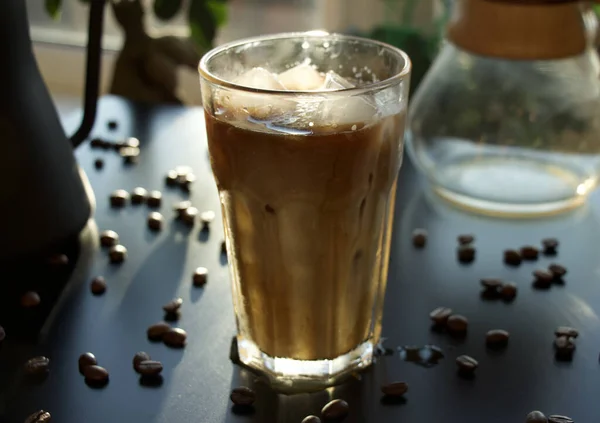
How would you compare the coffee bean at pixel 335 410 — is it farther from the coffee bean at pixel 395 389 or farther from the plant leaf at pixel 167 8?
the plant leaf at pixel 167 8

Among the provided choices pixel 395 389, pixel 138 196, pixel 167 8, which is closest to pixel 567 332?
pixel 395 389

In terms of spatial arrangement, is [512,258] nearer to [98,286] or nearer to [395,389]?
[395,389]

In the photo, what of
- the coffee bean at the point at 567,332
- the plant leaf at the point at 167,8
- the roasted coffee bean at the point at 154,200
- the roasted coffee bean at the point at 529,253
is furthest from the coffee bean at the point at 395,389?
the plant leaf at the point at 167,8

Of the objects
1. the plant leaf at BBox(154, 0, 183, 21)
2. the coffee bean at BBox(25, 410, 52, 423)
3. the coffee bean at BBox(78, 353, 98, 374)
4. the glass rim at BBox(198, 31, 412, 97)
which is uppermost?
the glass rim at BBox(198, 31, 412, 97)

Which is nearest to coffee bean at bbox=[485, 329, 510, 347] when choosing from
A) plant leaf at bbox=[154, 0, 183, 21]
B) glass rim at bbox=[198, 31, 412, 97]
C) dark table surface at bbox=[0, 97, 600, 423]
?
dark table surface at bbox=[0, 97, 600, 423]

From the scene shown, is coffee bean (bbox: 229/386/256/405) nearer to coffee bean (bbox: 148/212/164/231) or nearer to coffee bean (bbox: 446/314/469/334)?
coffee bean (bbox: 446/314/469/334)

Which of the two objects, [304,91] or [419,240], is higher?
[304,91]
